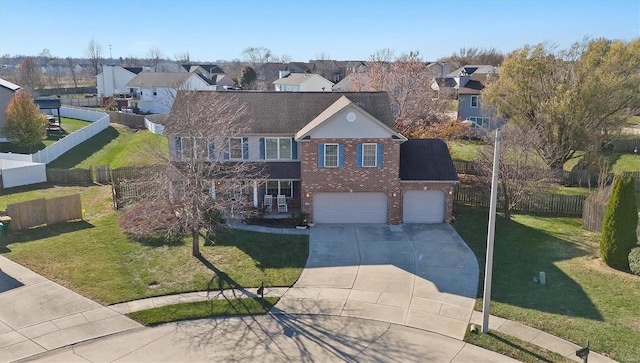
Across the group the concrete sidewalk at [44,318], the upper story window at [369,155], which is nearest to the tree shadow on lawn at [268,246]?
the upper story window at [369,155]

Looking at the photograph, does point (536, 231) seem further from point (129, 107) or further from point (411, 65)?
point (129, 107)

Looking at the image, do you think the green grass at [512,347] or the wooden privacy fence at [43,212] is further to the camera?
the wooden privacy fence at [43,212]

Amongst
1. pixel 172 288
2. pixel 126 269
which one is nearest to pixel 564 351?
pixel 172 288

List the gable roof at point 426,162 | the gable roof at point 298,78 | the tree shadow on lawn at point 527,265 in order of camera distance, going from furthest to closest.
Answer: the gable roof at point 298,78 → the gable roof at point 426,162 → the tree shadow on lawn at point 527,265

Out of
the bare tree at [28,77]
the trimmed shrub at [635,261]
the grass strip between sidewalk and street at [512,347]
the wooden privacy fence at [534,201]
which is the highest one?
the bare tree at [28,77]

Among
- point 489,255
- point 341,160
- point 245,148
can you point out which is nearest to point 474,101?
point 341,160

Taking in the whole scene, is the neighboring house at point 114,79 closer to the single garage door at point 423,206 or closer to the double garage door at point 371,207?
the double garage door at point 371,207

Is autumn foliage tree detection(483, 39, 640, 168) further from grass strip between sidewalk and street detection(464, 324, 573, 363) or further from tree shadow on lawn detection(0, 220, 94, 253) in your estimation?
tree shadow on lawn detection(0, 220, 94, 253)
